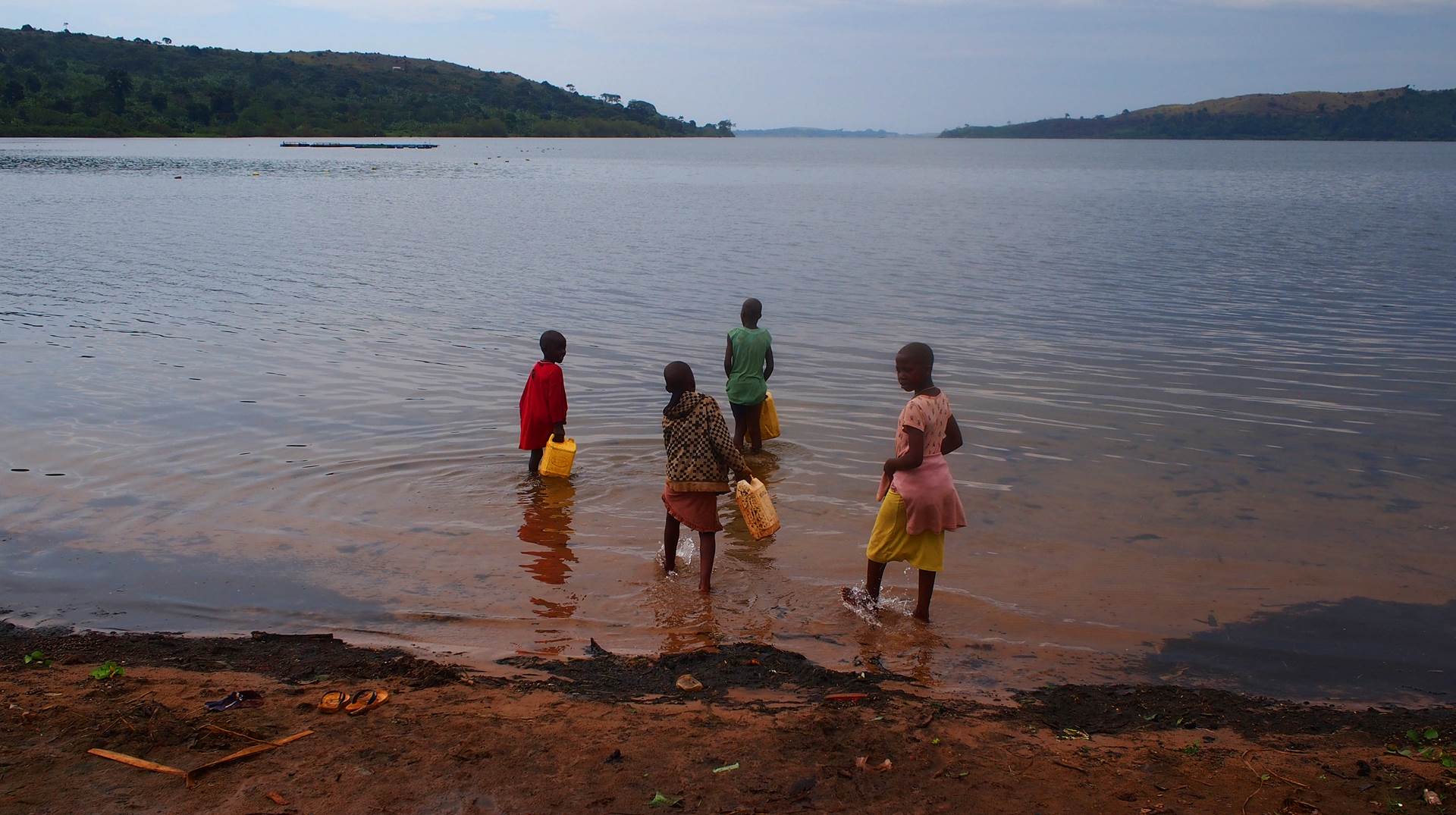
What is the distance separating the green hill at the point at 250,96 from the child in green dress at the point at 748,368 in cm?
10573

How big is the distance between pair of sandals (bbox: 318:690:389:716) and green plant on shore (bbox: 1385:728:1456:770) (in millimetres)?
4334

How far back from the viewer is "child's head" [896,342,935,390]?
18.5 ft

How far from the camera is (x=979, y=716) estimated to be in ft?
15.6

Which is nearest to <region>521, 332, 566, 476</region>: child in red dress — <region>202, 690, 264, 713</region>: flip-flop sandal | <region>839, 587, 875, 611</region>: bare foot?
<region>839, 587, 875, 611</region>: bare foot

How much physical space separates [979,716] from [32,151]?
8364cm

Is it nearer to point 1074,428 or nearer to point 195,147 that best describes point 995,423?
point 1074,428

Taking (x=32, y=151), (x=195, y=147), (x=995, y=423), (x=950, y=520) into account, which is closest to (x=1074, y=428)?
(x=995, y=423)

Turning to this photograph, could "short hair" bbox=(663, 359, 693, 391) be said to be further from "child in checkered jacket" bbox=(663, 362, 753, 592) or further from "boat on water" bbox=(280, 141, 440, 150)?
"boat on water" bbox=(280, 141, 440, 150)

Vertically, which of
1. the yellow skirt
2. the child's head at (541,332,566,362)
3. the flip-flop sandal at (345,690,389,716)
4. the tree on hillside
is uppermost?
the tree on hillside

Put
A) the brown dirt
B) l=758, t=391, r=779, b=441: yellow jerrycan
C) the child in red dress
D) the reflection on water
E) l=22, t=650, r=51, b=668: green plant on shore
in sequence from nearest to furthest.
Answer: the brown dirt, l=22, t=650, r=51, b=668: green plant on shore, the reflection on water, the child in red dress, l=758, t=391, r=779, b=441: yellow jerrycan

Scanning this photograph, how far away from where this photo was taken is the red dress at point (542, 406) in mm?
8586

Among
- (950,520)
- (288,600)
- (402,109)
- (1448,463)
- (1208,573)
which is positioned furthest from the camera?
(402,109)

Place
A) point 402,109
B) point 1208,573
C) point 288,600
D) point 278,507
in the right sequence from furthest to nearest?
1. point 402,109
2. point 278,507
3. point 1208,573
4. point 288,600

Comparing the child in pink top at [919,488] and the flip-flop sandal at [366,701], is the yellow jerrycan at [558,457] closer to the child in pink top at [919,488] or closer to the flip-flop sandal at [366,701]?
the child in pink top at [919,488]
